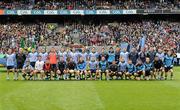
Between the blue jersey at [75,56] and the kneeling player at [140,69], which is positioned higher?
the blue jersey at [75,56]

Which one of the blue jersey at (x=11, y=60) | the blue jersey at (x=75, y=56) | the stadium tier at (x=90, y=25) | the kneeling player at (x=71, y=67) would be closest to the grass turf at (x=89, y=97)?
the kneeling player at (x=71, y=67)

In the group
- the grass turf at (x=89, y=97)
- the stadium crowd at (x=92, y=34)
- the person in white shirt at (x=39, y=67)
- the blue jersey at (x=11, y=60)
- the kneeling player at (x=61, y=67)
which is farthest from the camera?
the stadium crowd at (x=92, y=34)

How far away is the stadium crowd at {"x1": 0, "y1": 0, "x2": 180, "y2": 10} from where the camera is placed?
191 feet

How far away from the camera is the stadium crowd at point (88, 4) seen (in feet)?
191

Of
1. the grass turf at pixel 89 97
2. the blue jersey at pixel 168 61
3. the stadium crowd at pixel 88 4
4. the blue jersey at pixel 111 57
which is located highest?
the stadium crowd at pixel 88 4

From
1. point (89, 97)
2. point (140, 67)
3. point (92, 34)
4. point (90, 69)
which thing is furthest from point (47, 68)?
point (92, 34)

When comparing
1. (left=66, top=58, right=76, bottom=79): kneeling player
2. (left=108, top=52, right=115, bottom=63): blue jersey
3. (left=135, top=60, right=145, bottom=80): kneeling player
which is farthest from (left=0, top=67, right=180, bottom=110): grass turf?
(left=108, top=52, right=115, bottom=63): blue jersey

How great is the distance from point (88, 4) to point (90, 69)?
1237 inches

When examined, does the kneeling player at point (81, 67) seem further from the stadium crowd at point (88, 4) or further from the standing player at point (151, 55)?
the stadium crowd at point (88, 4)

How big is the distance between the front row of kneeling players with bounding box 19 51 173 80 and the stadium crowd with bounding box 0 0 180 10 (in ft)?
97.9

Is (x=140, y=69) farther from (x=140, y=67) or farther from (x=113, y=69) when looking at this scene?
(x=113, y=69)

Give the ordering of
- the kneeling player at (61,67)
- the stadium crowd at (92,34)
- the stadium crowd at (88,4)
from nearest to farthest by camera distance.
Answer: the kneeling player at (61,67) < the stadium crowd at (92,34) < the stadium crowd at (88,4)

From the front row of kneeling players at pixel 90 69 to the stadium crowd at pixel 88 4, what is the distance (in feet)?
97.9

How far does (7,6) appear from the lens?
58.3m
